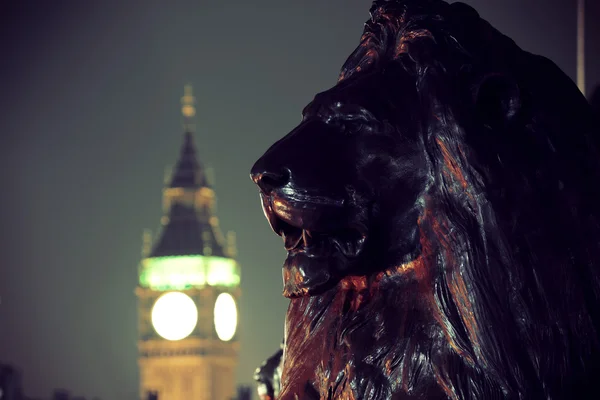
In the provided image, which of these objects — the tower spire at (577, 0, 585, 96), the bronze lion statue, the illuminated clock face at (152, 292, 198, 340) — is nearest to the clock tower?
the illuminated clock face at (152, 292, 198, 340)

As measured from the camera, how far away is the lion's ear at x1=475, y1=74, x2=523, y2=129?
1.66 m

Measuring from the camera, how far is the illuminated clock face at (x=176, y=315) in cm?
4153

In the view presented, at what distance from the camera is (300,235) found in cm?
168

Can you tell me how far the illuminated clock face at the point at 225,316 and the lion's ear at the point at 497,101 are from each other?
39578mm

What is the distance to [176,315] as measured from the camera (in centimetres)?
4219

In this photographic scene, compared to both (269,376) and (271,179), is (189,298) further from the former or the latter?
(271,179)

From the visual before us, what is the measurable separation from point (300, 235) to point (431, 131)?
212mm

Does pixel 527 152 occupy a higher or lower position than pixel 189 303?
lower

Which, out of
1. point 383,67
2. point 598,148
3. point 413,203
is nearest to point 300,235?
point 413,203

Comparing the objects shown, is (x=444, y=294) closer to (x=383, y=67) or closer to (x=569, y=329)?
(x=569, y=329)

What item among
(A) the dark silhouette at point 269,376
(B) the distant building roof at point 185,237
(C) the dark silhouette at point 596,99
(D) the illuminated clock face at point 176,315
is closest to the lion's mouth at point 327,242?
(A) the dark silhouette at point 269,376

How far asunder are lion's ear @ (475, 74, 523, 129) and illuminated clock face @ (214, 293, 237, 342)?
39.6 metres

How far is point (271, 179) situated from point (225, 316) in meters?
40.0

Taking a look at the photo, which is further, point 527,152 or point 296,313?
point 296,313
